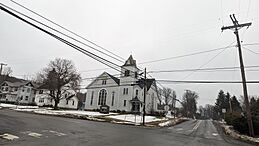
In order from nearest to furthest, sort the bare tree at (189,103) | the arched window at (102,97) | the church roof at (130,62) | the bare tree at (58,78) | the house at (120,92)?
1. the bare tree at (58,78)
2. the house at (120,92)
3. the church roof at (130,62)
4. the arched window at (102,97)
5. the bare tree at (189,103)

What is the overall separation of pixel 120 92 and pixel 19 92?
1542 inches

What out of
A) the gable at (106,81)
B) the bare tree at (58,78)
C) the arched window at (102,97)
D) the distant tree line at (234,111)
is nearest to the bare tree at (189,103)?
the distant tree line at (234,111)

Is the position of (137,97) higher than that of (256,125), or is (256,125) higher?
(137,97)

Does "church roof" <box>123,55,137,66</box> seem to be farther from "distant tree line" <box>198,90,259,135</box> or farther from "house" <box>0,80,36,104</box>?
"house" <box>0,80,36,104</box>

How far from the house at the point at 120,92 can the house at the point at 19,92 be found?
89.6 feet

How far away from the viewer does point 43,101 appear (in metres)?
73.6

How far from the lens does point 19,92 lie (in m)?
76.1

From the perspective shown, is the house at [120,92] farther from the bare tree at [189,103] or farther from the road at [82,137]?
the bare tree at [189,103]

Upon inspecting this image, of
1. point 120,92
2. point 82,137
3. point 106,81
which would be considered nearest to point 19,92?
point 106,81

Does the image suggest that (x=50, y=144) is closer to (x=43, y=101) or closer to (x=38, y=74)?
(x=38, y=74)

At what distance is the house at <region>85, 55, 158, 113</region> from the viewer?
57.2m

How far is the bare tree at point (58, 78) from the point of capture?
50.5m

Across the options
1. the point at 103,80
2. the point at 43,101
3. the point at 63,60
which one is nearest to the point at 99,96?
the point at 103,80

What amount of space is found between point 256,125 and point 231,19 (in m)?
11.4
